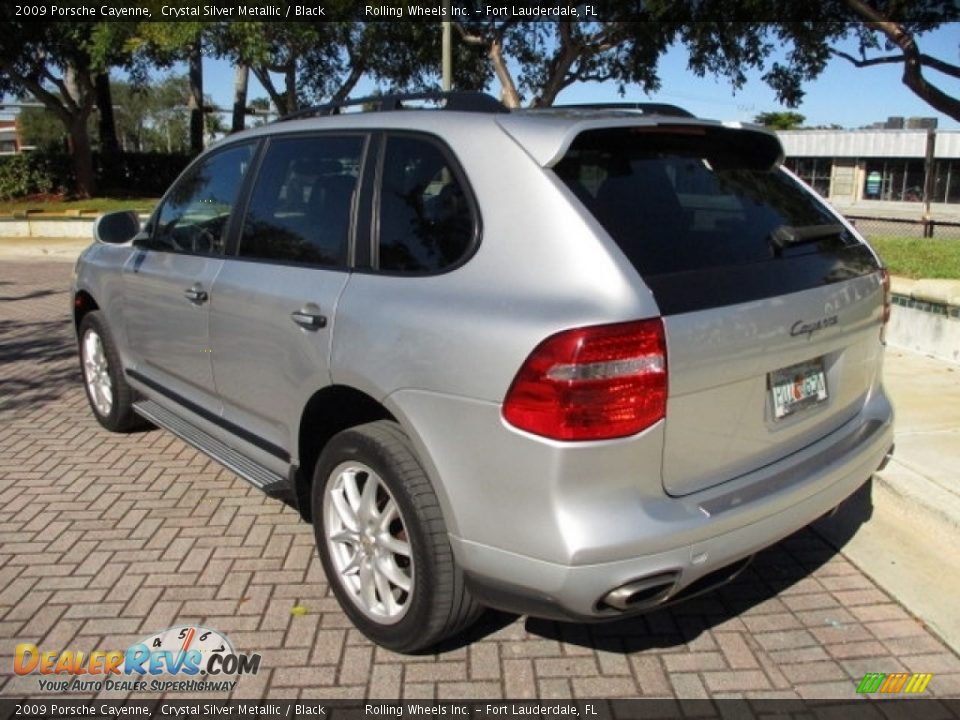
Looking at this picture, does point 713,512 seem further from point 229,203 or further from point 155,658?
point 229,203

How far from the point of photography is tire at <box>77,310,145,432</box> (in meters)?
4.95

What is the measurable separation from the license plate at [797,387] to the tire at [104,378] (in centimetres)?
383

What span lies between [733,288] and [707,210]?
0.40m

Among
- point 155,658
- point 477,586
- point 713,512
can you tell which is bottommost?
point 155,658

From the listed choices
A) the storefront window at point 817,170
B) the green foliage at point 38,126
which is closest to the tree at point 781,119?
the storefront window at point 817,170

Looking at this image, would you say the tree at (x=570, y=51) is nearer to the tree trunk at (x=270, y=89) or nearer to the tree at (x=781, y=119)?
the tree trunk at (x=270, y=89)

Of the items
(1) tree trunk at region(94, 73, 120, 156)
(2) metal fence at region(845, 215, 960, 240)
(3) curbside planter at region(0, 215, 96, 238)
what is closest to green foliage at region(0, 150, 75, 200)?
(1) tree trunk at region(94, 73, 120, 156)

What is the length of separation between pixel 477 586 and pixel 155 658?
1274mm

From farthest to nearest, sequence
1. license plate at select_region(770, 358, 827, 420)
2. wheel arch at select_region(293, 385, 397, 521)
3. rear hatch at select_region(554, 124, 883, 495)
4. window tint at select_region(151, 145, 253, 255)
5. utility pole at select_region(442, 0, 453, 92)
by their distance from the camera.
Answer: utility pole at select_region(442, 0, 453, 92) < window tint at select_region(151, 145, 253, 255) < wheel arch at select_region(293, 385, 397, 521) < license plate at select_region(770, 358, 827, 420) < rear hatch at select_region(554, 124, 883, 495)

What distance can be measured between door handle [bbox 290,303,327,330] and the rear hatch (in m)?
1.01

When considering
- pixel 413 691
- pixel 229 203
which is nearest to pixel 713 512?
pixel 413 691

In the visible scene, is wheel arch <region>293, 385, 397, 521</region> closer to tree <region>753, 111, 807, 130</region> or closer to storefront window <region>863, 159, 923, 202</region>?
storefront window <region>863, 159, 923, 202</region>

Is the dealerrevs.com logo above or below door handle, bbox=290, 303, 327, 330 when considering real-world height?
below

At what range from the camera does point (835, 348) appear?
2828mm
